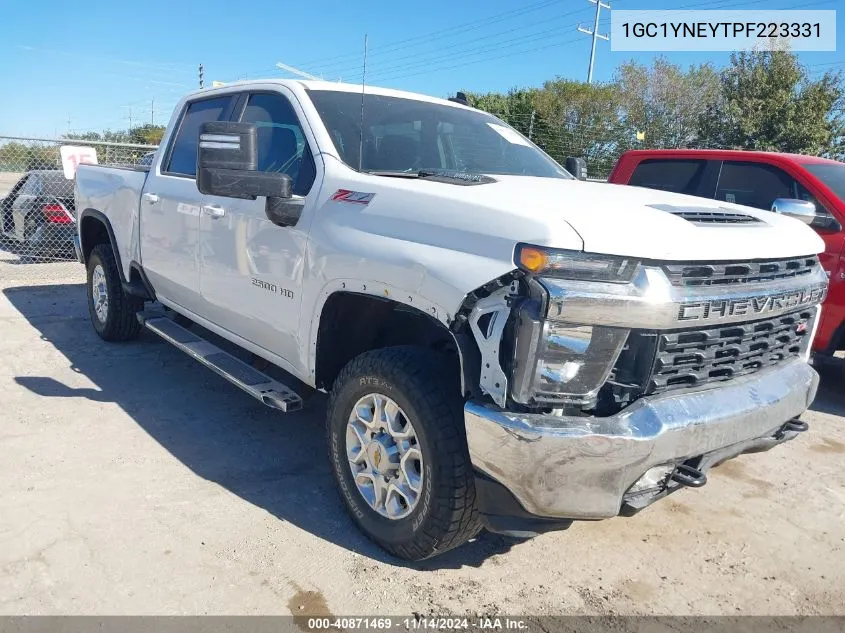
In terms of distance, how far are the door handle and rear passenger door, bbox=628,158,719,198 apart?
14.6ft

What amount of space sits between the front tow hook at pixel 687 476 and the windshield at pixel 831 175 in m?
4.13

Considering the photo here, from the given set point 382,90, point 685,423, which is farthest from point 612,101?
point 685,423

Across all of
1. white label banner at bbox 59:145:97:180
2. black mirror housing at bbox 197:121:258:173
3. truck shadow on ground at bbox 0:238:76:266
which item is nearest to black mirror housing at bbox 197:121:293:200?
black mirror housing at bbox 197:121:258:173

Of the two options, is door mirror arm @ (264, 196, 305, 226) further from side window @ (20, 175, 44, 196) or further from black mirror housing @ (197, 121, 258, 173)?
side window @ (20, 175, 44, 196)

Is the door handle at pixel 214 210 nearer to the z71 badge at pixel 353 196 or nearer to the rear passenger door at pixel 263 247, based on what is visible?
the rear passenger door at pixel 263 247

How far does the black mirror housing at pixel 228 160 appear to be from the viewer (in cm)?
296

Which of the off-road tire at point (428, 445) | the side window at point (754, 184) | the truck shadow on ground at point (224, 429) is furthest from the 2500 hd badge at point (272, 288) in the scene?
the side window at point (754, 184)

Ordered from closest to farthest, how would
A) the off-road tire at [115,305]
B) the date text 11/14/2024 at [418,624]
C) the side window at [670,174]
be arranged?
1. the date text 11/14/2024 at [418,624]
2. the off-road tire at [115,305]
3. the side window at [670,174]

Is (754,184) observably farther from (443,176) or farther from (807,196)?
(443,176)

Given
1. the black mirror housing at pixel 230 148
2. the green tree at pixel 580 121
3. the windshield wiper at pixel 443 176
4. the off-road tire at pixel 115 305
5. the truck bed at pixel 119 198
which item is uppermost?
the green tree at pixel 580 121

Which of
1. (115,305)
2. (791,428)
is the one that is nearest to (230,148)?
(791,428)

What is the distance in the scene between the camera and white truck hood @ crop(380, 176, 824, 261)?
7.48 ft

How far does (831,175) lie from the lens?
5828mm

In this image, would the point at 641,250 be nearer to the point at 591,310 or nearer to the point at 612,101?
the point at 591,310
